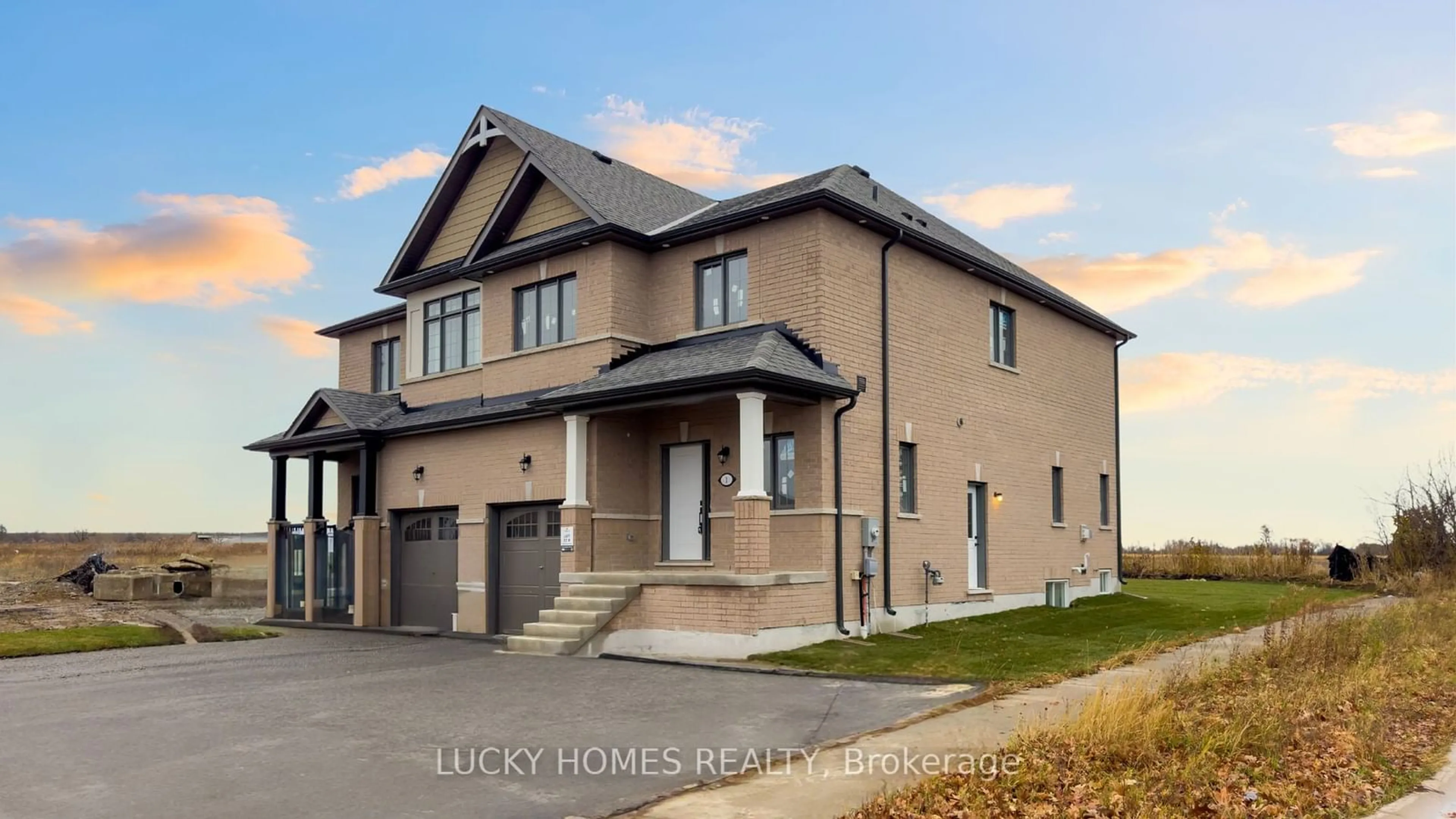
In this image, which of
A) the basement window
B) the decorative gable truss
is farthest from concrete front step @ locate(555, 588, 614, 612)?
the basement window

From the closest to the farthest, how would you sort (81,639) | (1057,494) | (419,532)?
1. (81,639)
2. (419,532)
3. (1057,494)

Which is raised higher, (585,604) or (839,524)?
(839,524)

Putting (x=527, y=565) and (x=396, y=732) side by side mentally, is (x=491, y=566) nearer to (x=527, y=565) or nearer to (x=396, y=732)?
(x=527, y=565)

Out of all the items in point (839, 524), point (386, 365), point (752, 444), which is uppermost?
point (386, 365)

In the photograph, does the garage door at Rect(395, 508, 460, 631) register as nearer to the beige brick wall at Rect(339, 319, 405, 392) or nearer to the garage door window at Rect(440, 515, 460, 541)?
the garage door window at Rect(440, 515, 460, 541)

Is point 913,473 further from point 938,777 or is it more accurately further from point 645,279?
point 938,777

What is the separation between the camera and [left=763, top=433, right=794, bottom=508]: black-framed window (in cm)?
1755

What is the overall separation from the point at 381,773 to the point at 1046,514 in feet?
59.6

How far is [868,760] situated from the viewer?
8.59 metres

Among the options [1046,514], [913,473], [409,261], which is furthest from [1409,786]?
[409,261]

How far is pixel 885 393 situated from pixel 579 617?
621cm

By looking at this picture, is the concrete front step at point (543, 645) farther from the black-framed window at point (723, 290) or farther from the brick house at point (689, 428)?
the black-framed window at point (723, 290)

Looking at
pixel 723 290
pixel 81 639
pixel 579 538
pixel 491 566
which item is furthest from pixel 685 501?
pixel 81 639

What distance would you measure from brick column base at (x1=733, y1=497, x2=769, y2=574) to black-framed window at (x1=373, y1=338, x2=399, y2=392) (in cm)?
1409
